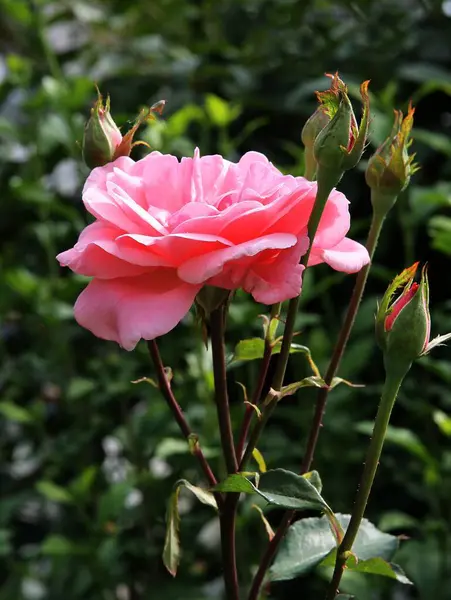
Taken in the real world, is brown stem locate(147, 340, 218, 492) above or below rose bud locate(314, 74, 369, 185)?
below

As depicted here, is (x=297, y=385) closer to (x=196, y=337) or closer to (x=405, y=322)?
(x=405, y=322)

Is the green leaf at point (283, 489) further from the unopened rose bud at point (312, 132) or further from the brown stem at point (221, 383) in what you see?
the unopened rose bud at point (312, 132)

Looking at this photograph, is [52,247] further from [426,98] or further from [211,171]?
[211,171]

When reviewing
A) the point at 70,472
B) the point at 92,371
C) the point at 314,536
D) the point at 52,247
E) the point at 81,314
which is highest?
the point at 81,314

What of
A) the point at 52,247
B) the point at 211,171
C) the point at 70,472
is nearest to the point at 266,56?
the point at 52,247

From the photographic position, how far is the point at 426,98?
129 centimetres

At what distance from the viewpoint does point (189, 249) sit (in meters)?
0.32

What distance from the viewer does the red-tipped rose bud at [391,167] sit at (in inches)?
14.1

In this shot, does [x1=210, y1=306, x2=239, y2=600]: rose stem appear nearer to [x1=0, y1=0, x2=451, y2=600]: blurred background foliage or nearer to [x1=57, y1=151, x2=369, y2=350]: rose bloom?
[x1=57, y1=151, x2=369, y2=350]: rose bloom

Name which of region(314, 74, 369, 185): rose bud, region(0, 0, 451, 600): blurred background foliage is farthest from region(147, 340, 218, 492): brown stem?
region(0, 0, 451, 600): blurred background foliage

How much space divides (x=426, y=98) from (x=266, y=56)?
0.88 ft

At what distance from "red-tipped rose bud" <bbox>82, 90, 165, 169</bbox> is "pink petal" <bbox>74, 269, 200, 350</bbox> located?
7 cm

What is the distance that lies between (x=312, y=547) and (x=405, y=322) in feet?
0.48

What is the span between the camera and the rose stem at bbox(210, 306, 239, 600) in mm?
355
